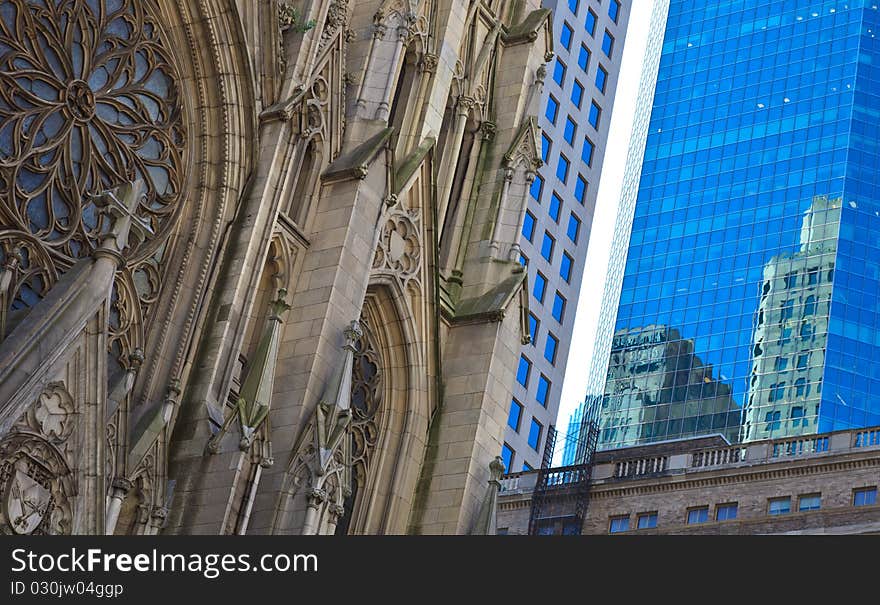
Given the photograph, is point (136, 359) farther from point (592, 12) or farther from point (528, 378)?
point (592, 12)

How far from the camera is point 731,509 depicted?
67.2 meters

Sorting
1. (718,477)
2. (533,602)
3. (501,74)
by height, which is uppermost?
(718,477)

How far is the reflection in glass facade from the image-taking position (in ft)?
343

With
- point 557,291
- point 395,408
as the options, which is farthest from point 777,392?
point 395,408

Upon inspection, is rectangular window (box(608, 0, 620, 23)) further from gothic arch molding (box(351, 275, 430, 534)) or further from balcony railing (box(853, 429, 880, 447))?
gothic arch molding (box(351, 275, 430, 534))

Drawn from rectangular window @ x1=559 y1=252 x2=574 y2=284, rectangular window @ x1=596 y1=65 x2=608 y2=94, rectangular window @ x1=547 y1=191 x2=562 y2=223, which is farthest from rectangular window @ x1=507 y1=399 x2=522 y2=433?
rectangular window @ x1=596 y1=65 x2=608 y2=94

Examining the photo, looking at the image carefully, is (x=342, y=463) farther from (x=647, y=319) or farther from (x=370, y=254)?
(x=647, y=319)

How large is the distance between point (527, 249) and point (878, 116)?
3833cm

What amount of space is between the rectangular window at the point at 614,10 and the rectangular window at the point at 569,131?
8087 mm

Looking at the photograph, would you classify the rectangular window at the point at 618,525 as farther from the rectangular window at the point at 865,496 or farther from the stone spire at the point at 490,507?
the stone spire at the point at 490,507

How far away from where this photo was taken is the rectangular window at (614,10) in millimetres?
93562

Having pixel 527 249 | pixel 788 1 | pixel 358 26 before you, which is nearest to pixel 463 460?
pixel 358 26

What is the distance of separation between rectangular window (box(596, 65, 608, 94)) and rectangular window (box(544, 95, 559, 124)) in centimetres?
518

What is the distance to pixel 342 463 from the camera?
29.9m
